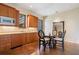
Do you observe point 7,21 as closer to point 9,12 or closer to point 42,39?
point 9,12

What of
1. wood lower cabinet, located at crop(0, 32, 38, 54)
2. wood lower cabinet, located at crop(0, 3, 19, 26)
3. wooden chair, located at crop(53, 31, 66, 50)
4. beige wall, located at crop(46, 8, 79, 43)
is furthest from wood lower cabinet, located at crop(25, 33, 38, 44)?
beige wall, located at crop(46, 8, 79, 43)

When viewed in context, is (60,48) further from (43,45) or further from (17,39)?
(17,39)

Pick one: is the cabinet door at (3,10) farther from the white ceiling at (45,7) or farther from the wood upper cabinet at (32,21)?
the wood upper cabinet at (32,21)

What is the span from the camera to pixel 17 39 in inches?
115

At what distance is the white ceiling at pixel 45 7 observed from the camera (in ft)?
9.50

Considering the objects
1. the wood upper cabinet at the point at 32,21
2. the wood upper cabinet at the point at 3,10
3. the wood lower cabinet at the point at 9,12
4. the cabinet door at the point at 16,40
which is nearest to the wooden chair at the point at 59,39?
the wood upper cabinet at the point at 32,21

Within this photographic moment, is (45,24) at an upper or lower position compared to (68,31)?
upper

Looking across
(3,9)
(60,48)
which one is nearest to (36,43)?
(60,48)

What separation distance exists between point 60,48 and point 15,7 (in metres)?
1.56

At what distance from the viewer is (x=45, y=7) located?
301 cm

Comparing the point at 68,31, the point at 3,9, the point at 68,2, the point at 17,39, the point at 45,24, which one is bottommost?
the point at 17,39

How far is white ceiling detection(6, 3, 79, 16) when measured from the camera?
2.90 meters

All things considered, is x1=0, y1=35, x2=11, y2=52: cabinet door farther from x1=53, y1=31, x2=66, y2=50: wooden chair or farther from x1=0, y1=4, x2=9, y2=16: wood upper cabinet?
x1=53, y1=31, x2=66, y2=50: wooden chair

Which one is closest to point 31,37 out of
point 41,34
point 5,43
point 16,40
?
point 41,34
